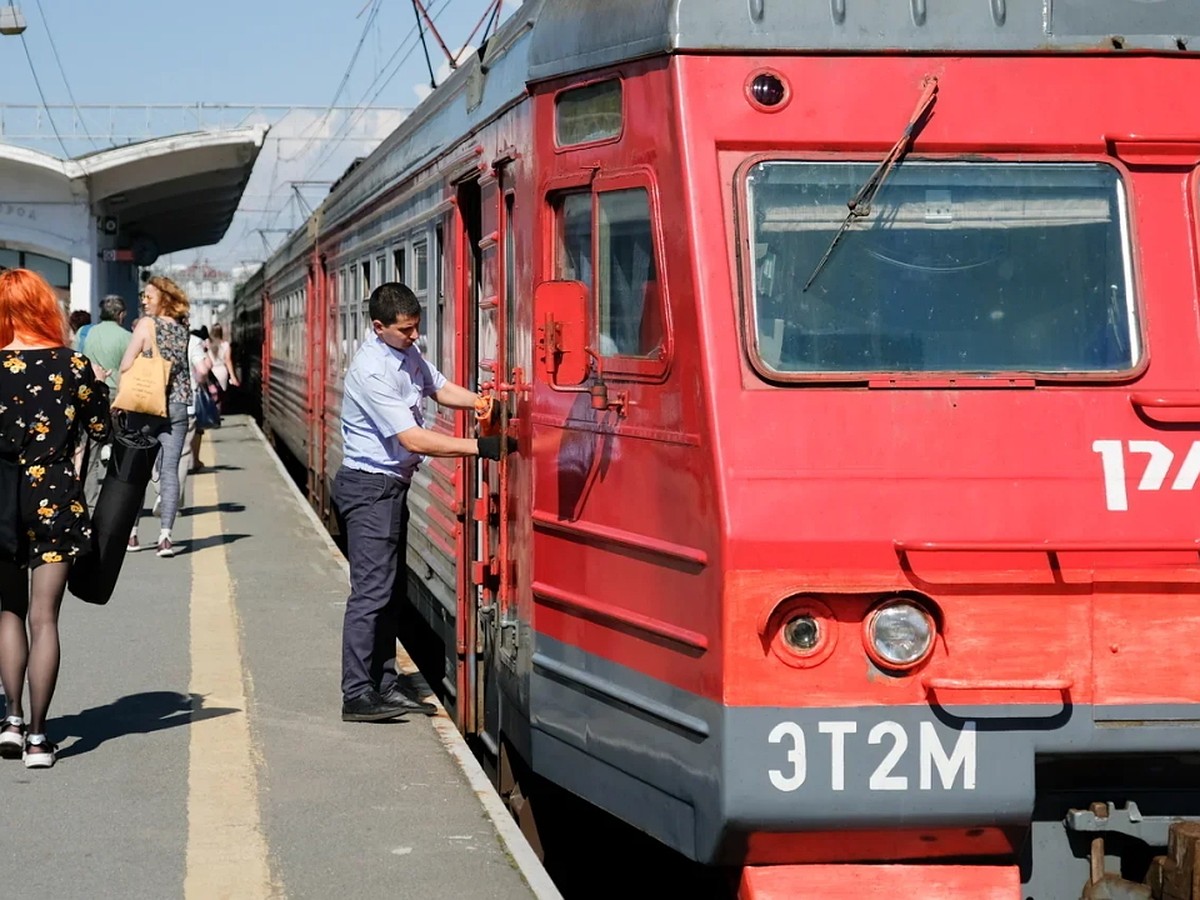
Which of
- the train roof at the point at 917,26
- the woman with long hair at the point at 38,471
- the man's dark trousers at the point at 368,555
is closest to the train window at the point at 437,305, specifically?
the man's dark trousers at the point at 368,555

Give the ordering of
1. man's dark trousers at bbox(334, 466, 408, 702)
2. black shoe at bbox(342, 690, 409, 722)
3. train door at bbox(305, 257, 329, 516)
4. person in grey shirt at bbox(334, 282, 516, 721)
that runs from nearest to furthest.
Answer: person in grey shirt at bbox(334, 282, 516, 721), man's dark trousers at bbox(334, 466, 408, 702), black shoe at bbox(342, 690, 409, 722), train door at bbox(305, 257, 329, 516)

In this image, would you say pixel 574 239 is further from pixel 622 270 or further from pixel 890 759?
pixel 890 759

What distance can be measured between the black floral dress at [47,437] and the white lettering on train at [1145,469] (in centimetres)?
371

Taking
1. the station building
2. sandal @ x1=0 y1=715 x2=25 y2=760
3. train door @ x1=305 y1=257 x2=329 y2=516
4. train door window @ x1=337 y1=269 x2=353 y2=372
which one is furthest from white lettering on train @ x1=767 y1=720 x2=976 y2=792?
the station building

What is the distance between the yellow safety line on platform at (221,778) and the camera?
5.55m

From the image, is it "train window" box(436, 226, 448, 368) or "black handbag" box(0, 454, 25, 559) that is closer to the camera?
"black handbag" box(0, 454, 25, 559)

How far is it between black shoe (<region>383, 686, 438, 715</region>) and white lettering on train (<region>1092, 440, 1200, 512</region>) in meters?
3.69

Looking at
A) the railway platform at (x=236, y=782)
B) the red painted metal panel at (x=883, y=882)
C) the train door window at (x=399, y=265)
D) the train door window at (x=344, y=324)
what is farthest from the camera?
the train door window at (x=344, y=324)

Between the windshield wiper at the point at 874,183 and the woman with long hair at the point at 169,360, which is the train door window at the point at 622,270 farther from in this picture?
the woman with long hair at the point at 169,360

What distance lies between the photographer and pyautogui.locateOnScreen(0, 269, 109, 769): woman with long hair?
658 centimetres

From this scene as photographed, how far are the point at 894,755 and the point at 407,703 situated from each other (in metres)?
3.43

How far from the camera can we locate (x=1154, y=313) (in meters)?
4.97

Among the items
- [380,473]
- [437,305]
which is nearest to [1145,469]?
[380,473]

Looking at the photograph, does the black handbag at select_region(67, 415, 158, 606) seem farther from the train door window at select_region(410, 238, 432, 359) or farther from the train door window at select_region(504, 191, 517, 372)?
the train door window at select_region(410, 238, 432, 359)
